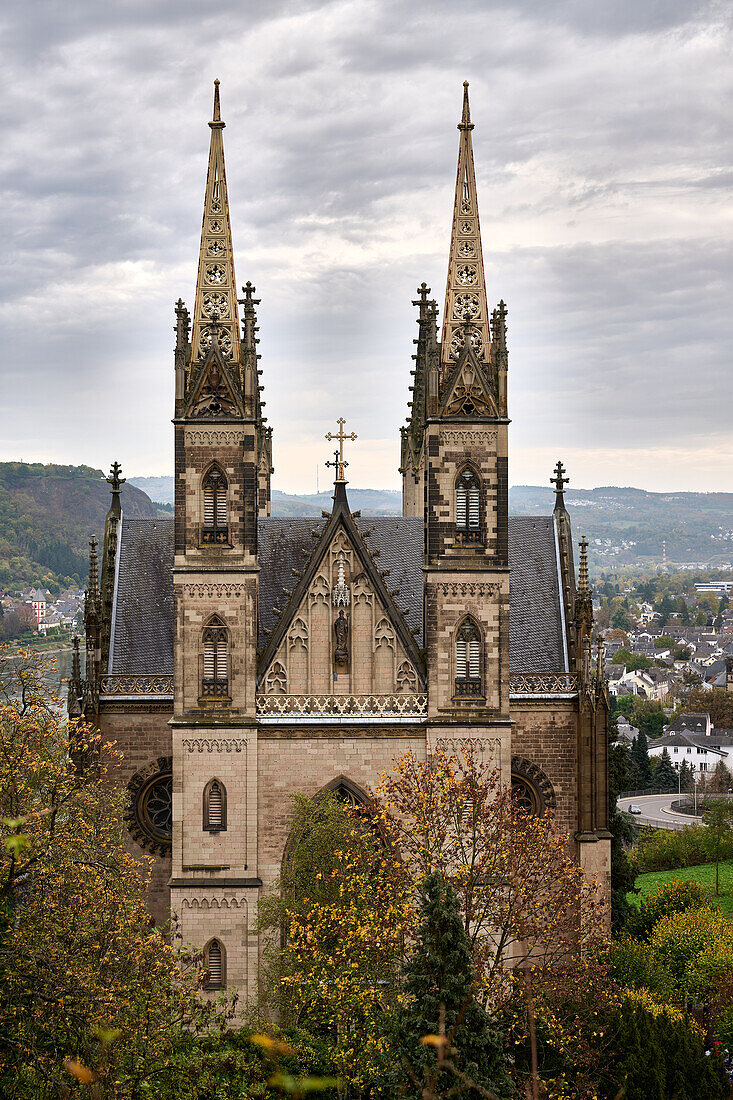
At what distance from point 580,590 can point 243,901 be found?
48.7 ft

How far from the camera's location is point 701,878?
235ft

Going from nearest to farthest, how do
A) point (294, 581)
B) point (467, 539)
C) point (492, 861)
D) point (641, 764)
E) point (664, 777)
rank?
point (492, 861) → point (467, 539) → point (294, 581) → point (641, 764) → point (664, 777)

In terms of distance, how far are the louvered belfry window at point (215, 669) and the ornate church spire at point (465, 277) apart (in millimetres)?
10696

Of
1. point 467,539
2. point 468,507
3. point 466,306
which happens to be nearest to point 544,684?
point 467,539

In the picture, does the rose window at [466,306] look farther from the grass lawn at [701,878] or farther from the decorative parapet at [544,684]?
the grass lawn at [701,878]

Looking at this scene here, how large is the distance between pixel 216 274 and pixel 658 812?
8263cm

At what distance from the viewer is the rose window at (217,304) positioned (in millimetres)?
35344

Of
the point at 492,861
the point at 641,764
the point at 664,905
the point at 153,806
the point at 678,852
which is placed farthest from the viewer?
the point at 641,764

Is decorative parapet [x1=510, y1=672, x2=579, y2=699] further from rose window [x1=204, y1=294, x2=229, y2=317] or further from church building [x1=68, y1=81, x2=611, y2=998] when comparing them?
rose window [x1=204, y1=294, x2=229, y2=317]

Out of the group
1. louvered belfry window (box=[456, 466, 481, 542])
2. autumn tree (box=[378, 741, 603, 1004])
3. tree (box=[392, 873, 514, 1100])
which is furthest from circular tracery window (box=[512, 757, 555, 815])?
tree (box=[392, 873, 514, 1100])

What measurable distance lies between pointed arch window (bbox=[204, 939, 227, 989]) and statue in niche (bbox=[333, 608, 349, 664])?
9106 millimetres

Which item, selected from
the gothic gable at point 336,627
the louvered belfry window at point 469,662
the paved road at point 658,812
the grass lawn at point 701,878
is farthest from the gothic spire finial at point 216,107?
the paved road at point 658,812

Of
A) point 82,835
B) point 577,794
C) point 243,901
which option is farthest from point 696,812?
point 82,835

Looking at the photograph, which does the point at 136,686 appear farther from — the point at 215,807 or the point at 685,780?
the point at 685,780
